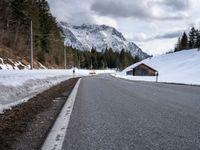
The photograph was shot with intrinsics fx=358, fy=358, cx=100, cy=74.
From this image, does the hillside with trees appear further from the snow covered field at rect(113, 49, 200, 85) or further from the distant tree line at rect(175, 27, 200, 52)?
the distant tree line at rect(175, 27, 200, 52)

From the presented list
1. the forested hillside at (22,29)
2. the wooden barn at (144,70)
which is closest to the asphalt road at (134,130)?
the forested hillside at (22,29)

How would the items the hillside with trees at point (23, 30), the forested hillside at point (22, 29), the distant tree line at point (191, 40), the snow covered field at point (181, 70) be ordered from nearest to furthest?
the snow covered field at point (181, 70), the hillside with trees at point (23, 30), the forested hillside at point (22, 29), the distant tree line at point (191, 40)

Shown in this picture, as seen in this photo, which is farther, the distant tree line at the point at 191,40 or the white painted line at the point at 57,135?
the distant tree line at the point at 191,40

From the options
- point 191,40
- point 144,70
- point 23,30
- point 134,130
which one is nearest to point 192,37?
point 191,40

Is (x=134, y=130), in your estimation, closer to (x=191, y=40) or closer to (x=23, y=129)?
(x=23, y=129)

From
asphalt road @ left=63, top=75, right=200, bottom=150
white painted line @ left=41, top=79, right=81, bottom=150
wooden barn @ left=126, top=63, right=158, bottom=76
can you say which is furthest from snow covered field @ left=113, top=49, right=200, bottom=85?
white painted line @ left=41, top=79, right=81, bottom=150

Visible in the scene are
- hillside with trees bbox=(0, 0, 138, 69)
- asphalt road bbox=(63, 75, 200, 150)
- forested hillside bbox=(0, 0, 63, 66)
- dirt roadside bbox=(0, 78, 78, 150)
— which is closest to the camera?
asphalt road bbox=(63, 75, 200, 150)

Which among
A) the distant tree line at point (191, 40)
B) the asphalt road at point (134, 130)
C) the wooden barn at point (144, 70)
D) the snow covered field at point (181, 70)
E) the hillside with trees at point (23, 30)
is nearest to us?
the asphalt road at point (134, 130)

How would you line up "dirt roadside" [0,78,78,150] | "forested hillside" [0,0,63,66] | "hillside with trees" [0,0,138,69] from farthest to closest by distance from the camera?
1. "forested hillside" [0,0,63,66]
2. "hillside with trees" [0,0,138,69]
3. "dirt roadside" [0,78,78,150]

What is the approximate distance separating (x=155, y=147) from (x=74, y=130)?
1.95 meters

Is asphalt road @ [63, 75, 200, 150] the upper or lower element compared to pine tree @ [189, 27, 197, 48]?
lower

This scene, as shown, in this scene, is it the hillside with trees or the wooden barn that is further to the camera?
the wooden barn

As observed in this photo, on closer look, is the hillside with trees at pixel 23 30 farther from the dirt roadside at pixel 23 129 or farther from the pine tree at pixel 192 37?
the pine tree at pixel 192 37

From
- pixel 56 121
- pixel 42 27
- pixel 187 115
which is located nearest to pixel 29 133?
pixel 56 121
